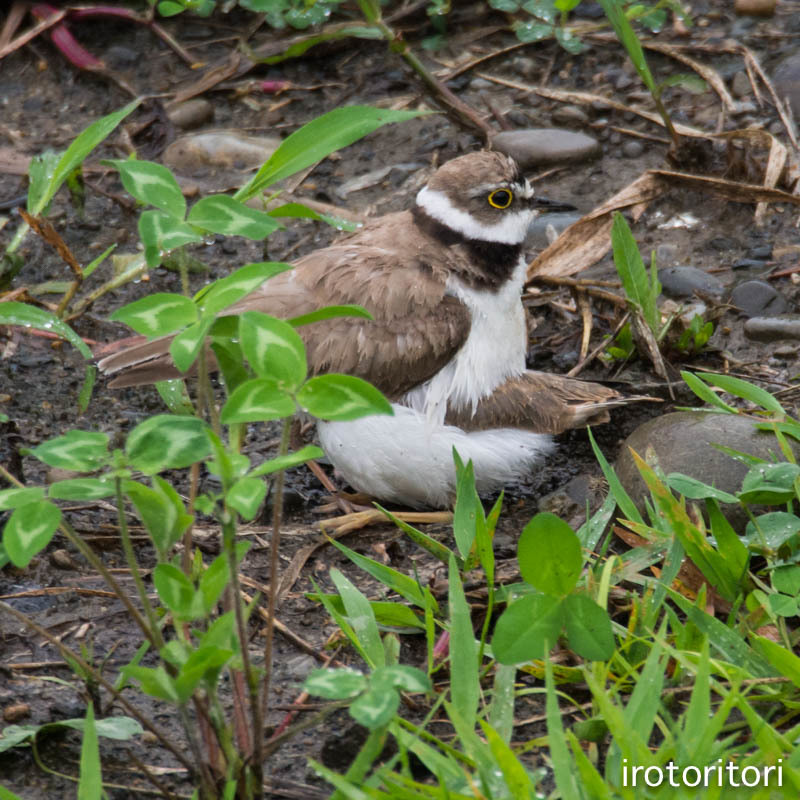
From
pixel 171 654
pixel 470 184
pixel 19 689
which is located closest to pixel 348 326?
pixel 470 184

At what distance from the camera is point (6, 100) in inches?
280

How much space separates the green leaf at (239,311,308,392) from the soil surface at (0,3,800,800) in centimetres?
113

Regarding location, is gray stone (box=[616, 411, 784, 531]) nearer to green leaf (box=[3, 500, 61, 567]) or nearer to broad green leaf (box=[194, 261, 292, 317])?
broad green leaf (box=[194, 261, 292, 317])

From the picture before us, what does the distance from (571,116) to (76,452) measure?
483 centimetres

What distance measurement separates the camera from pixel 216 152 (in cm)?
666

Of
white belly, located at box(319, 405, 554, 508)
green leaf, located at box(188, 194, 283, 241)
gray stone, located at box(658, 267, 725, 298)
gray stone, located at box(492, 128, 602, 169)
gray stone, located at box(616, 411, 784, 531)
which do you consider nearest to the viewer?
green leaf, located at box(188, 194, 283, 241)

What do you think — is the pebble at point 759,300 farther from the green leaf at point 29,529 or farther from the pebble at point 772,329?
the green leaf at point 29,529

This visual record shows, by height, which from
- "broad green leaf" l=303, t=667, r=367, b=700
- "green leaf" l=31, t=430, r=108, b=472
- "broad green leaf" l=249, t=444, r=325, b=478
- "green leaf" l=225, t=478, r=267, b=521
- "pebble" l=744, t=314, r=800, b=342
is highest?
"green leaf" l=31, t=430, r=108, b=472

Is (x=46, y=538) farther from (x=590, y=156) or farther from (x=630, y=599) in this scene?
(x=590, y=156)

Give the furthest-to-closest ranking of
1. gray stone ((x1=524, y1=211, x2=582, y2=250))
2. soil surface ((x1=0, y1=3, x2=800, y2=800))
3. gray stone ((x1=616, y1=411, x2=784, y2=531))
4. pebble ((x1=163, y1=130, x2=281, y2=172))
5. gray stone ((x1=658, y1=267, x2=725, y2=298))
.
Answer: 1. pebble ((x1=163, y1=130, x2=281, y2=172))
2. gray stone ((x1=524, y1=211, x2=582, y2=250))
3. gray stone ((x1=658, y1=267, x2=725, y2=298))
4. gray stone ((x1=616, y1=411, x2=784, y2=531))
5. soil surface ((x1=0, y1=3, x2=800, y2=800))

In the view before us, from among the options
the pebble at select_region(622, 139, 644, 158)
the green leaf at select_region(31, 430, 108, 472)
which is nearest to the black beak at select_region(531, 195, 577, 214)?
the pebble at select_region(622, 139, 644, 158)

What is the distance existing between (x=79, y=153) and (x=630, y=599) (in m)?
2.37

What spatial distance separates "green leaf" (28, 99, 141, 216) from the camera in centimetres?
377

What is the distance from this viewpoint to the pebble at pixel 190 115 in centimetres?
692
